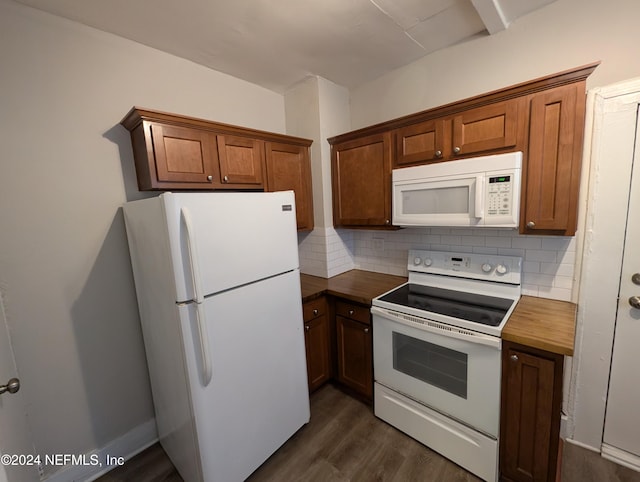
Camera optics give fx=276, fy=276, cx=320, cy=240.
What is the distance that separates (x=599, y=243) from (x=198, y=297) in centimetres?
217

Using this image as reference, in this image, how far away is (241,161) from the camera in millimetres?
2000

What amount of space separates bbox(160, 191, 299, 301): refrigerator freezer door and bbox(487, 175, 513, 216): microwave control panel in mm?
1161

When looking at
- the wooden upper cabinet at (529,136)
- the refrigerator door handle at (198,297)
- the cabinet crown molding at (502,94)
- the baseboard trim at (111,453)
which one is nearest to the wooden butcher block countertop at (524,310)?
the wooden upper cabinet at (529,136)

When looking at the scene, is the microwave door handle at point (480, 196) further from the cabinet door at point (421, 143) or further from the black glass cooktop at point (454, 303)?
the black glass cooktop at point (454, 303)

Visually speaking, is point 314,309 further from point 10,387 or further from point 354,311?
point 10,387

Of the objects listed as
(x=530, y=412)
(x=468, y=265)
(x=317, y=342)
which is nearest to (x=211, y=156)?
(x=317, y=342)

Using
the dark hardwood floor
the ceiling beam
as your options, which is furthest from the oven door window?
the ceiling beam

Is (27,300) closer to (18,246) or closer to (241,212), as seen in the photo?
(18,246)

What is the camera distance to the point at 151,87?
1855 millimetres

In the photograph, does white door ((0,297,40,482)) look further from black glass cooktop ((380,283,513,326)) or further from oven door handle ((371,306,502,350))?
black glass cooktop ((380,283,513,326))

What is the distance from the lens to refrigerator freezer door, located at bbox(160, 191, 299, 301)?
1237mm

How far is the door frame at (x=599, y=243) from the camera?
144 centimetres

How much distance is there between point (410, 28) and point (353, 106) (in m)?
0.89

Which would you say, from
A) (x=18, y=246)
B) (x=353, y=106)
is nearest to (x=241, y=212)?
(x=18, y=246)
